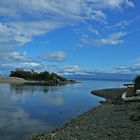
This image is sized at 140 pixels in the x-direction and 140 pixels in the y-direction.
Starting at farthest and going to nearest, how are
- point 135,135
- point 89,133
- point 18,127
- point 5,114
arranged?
point 5,114 < point 18,127 < point 89,133 < point 135,135

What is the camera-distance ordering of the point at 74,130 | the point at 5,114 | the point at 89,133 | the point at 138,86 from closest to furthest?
the point at 89,133, the point at 74,130, the point at 5,114, the point at 138,86

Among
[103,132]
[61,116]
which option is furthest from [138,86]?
[103,132]

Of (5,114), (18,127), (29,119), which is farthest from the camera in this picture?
(5,114)

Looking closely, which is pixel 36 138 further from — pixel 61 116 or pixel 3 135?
pixel 61 116

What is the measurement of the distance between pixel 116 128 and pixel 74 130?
274cm

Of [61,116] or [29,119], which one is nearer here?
[29,119]

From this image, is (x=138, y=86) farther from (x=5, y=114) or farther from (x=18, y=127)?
(x=18, y=127)

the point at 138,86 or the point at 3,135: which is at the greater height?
the point at 138,86

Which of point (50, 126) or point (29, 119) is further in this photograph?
point (29, 119)

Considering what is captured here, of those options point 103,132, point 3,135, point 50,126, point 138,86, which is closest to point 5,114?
point 50,126

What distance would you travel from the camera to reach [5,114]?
121ft

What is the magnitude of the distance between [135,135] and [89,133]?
2971 millimetres

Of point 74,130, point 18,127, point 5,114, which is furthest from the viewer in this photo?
point 5,114

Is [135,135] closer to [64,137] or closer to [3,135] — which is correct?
[64,137]
